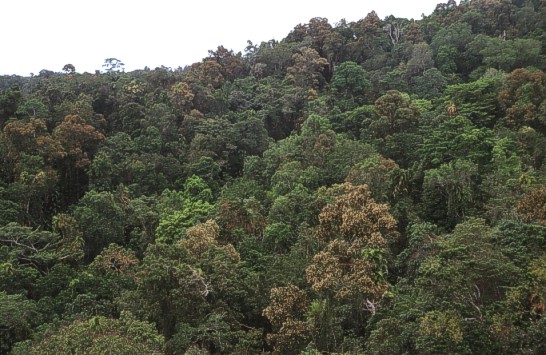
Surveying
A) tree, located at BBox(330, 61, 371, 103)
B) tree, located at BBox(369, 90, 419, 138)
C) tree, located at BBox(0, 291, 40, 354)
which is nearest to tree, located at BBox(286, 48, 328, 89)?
tree, located at BBox(330, 61, 371, 103)

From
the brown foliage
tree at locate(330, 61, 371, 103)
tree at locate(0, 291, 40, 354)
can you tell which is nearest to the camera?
the brown foliage

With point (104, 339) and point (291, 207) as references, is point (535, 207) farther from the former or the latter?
point (104, 339)

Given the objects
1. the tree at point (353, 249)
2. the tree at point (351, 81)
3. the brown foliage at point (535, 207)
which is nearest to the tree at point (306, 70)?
the tree at point (351, 81)

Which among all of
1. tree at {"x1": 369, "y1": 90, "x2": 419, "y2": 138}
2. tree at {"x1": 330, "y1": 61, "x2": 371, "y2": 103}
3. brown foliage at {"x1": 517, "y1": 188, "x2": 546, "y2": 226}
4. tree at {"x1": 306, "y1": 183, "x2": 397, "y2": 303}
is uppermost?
tree at {"x1": 330, "y1": 61, "x2": 371, "y2": 103}

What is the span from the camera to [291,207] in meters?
19.7

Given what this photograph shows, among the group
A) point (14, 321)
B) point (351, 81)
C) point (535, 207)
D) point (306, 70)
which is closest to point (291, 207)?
point (535, 207)

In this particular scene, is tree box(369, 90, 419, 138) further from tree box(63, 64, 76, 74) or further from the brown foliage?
tree box(63, 64, 76, 74)

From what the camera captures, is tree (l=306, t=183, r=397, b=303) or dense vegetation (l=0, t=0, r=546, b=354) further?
tree (l=306, t=183, r=397, b=303)

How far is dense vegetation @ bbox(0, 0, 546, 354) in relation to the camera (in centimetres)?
1152

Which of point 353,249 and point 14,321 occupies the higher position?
point 353,249

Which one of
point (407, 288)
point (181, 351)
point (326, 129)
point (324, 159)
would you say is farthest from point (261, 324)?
point (326, 129)

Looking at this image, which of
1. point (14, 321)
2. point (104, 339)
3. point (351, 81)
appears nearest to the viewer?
point (104, 339)

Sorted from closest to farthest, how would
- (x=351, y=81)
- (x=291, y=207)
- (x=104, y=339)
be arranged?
(x=104, y=339) → (x=291, y=207) → (x=351, y=81)

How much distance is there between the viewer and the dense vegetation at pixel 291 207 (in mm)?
11523
